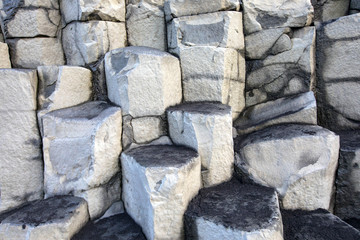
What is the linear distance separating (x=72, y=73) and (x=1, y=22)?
86 cm

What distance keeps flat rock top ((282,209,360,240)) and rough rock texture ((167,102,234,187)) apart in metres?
0.46

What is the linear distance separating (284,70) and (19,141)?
6.64 feet

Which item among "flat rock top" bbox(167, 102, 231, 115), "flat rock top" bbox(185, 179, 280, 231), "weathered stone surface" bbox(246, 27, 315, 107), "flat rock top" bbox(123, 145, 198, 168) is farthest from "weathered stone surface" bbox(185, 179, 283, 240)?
"weathered stone surface" bbox(246, 27, 315, 107)

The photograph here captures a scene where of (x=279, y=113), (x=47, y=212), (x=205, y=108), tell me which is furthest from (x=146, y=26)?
(x=47, y=212)

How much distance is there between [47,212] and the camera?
154cm

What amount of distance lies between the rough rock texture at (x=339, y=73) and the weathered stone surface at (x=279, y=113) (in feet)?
0.89

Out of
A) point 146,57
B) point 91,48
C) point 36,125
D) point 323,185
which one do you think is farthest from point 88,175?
point 323,185

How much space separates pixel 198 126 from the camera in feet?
5.49

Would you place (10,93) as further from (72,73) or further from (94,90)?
(94,90)

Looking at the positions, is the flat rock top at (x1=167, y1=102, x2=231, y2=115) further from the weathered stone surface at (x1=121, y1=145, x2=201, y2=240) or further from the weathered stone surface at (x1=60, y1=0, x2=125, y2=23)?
the weathered stone surface at (x1=60, y1=0, x2=125, y2=23)

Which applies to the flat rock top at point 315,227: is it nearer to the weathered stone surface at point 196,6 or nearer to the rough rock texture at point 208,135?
the rough rock texture at point 208,135

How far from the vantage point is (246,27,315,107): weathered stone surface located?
202 cm

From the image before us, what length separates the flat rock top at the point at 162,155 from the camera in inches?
59.3

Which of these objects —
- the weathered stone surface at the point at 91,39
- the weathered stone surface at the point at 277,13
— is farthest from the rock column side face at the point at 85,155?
the weathered stone surface at the point at 277,13
